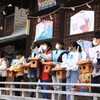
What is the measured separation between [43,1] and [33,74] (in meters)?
3.71

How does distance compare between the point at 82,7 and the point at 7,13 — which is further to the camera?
the point at 7,13

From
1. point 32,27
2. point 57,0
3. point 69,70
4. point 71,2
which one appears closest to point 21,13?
point 32,27

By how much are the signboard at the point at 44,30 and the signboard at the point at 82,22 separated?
126 centimetres

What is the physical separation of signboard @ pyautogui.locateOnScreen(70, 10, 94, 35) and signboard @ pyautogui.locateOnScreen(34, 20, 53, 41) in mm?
1259

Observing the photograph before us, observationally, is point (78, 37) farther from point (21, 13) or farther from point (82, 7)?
point (21, 13)

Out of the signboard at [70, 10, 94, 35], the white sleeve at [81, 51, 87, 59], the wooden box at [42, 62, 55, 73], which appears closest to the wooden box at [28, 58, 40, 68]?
the wooden box at [42, 62, 55, 73]

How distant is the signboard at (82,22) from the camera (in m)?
10.1

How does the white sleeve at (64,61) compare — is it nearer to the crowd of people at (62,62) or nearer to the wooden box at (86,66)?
the crowd of people at (62,62)

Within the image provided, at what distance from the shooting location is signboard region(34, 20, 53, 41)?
39.1ft

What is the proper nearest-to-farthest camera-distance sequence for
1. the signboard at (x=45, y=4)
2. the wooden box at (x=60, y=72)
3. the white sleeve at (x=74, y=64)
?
1. the white sleeve at (x=74, y=64)
2. the wooden box at (x=60, y=72)
3. the signboard at (x=45, y=4)

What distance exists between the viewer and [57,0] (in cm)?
1189

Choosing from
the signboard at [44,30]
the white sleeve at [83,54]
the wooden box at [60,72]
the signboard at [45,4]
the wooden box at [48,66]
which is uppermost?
the signboard at [45,4]

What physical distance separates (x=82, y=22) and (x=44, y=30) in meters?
2.17

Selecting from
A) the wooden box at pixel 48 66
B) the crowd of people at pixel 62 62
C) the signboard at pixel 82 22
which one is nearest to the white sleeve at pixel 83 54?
the crowd of people at pixel 62 62
